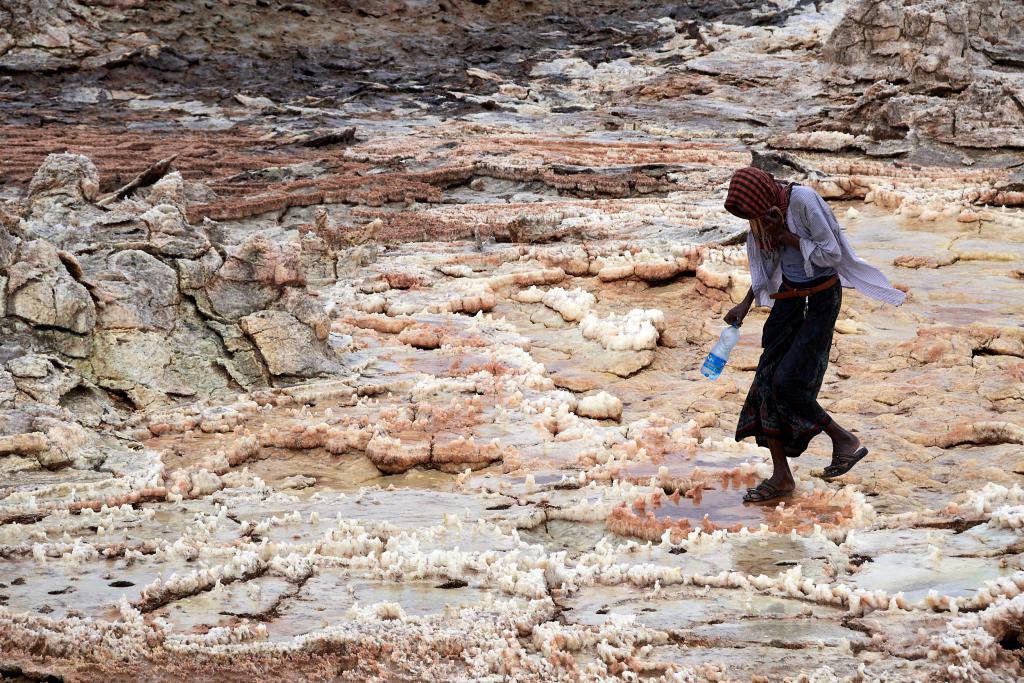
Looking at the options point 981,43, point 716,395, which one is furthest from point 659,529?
point 981,43

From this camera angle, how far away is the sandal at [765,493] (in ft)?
17.9

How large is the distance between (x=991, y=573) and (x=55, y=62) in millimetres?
40602

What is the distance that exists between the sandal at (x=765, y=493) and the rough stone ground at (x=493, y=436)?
0.14 m

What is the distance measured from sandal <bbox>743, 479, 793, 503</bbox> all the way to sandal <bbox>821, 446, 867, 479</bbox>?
316 mm

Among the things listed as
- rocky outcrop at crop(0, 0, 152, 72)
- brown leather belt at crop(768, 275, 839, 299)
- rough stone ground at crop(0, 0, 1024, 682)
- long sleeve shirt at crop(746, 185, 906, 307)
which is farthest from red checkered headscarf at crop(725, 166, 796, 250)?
rocky outcrop at crop(0, 0, 152, 72)

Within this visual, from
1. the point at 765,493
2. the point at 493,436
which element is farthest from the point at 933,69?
the point at 765,493

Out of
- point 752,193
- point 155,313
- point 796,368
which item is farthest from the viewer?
point 155,313

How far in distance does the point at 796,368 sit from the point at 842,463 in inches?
26.6

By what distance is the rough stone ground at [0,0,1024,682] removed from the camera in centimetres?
384

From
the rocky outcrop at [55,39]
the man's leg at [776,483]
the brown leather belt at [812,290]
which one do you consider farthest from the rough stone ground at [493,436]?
the rocky outcrop at [55,39]

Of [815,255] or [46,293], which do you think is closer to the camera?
[815,255]

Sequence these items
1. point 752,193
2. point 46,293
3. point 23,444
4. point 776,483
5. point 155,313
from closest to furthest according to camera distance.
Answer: point 752,193
point 776,483
point 23,444
point 46,293
point 155,313

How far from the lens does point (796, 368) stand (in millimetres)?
5371

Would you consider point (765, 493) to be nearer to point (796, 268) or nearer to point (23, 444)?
point (796, 268)
